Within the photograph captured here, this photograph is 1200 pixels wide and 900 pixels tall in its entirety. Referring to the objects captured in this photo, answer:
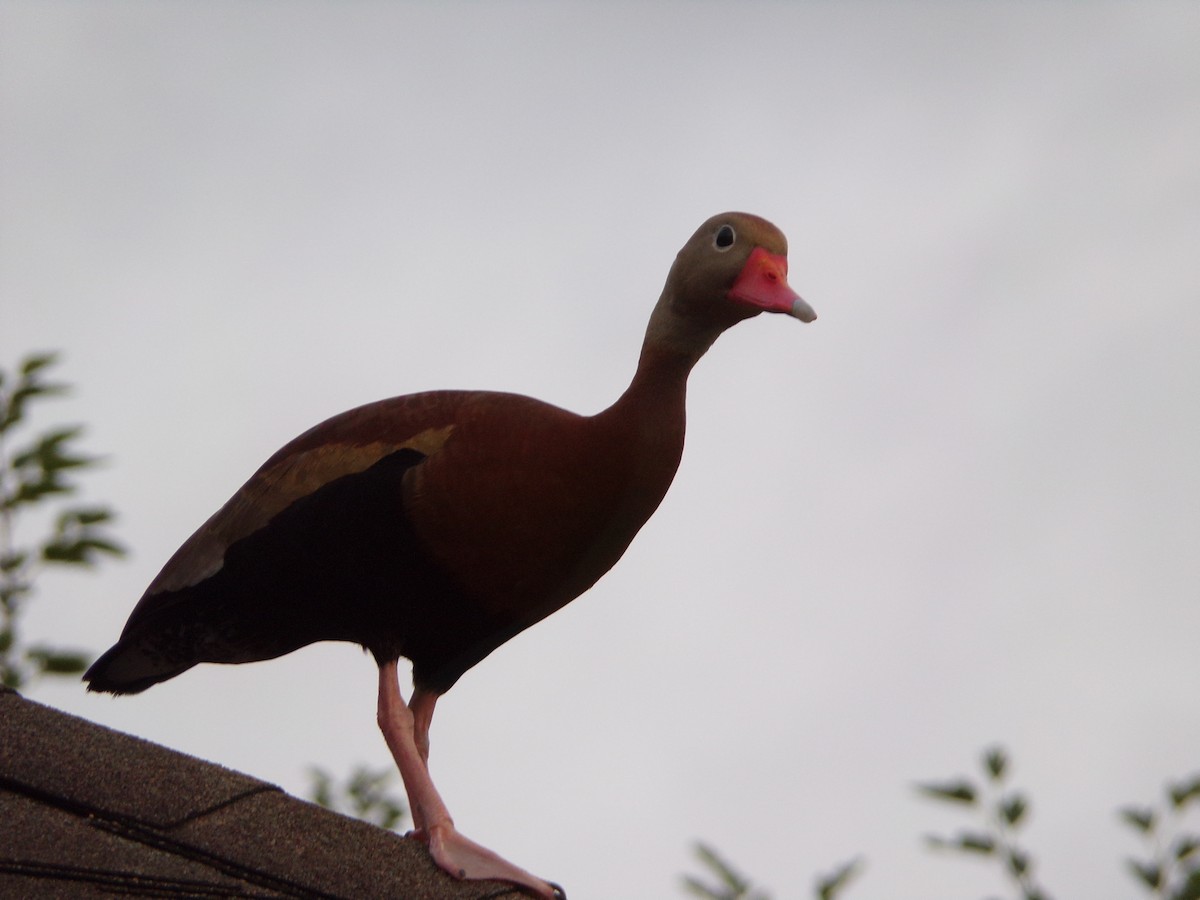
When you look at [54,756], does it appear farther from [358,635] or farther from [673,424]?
[673,424]

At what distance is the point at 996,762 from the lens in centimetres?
520

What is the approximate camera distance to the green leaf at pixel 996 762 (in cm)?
518

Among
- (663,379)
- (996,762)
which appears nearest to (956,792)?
(996,762)

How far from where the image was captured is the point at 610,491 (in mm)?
3736

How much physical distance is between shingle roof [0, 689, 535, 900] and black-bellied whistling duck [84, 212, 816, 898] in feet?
1.39

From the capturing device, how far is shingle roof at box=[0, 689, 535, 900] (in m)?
2.57

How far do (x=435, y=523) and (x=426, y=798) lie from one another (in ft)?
2.18

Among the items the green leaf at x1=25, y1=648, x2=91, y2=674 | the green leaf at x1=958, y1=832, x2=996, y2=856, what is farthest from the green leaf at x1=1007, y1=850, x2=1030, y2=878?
the green leaf at x1=25, y1=648, x2=91, y2=674

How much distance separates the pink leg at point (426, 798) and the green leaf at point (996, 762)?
2171 millimetres

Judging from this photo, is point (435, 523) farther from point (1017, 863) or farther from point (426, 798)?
point (1017, 863)

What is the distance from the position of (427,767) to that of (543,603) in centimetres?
56

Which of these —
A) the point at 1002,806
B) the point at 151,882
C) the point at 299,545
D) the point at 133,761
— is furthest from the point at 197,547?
the point at 1002,806

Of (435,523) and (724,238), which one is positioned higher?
(724,238)

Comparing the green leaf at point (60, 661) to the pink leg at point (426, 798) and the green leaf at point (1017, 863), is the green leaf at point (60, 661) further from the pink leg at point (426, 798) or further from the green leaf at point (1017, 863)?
the green leaf at point (1017, 863)
